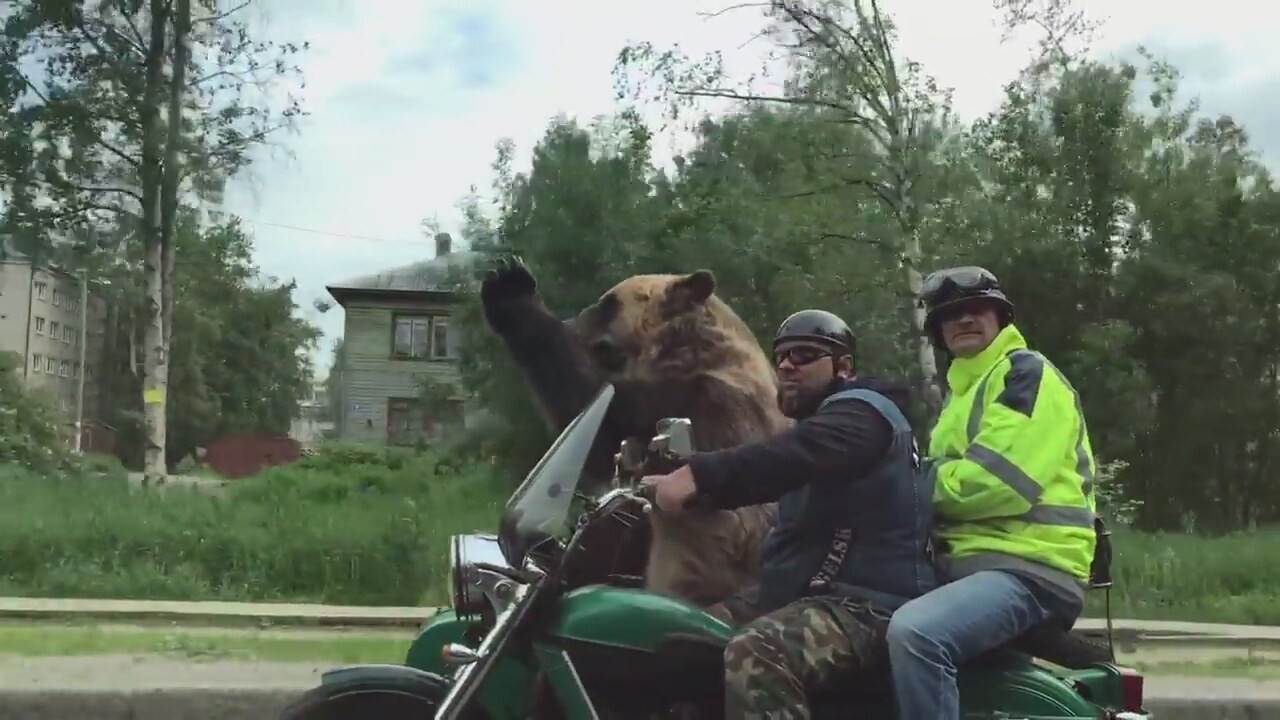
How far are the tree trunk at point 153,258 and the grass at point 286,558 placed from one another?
6335 millimetres

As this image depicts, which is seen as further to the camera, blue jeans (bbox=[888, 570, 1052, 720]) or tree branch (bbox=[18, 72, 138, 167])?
tree branch (bbox=[18, 72, 138, 167])

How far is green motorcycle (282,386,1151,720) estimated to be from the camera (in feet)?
9.94

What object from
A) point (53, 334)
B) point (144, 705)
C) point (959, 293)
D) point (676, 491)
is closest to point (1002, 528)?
point (959, 293)

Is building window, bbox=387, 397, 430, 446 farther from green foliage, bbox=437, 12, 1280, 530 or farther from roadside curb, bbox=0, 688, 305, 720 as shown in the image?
roadside curb, bbox=0, 688, 305, 720

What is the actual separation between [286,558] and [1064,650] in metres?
9.60

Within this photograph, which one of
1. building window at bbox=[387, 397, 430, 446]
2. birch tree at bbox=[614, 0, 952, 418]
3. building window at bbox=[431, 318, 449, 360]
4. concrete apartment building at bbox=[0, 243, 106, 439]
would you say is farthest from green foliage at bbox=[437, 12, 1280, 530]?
concrete apartment building at bbox=[0, 243, 106, 439]

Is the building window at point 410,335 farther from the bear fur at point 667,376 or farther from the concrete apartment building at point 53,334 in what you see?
the bear fur at point 667,376

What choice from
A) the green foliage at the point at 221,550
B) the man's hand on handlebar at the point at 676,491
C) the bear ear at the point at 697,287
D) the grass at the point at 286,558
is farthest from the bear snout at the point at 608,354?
the grass at the point at 286,558

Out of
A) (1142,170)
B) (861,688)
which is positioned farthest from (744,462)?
(1142,170)

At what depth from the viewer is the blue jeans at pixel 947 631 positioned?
2.86 m

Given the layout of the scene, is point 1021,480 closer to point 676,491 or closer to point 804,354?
point 804,354

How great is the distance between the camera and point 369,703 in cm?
316

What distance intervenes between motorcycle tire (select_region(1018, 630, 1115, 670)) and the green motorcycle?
0.04m

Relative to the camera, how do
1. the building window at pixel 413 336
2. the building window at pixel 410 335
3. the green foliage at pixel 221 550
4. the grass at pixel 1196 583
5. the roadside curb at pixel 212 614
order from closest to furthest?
the roadside curb at pixel 212 614, the green foliage at pixel 221 550, the grass at pixel 1196 583, the building window at pixel 413 336, the building window at pixel 410 335
